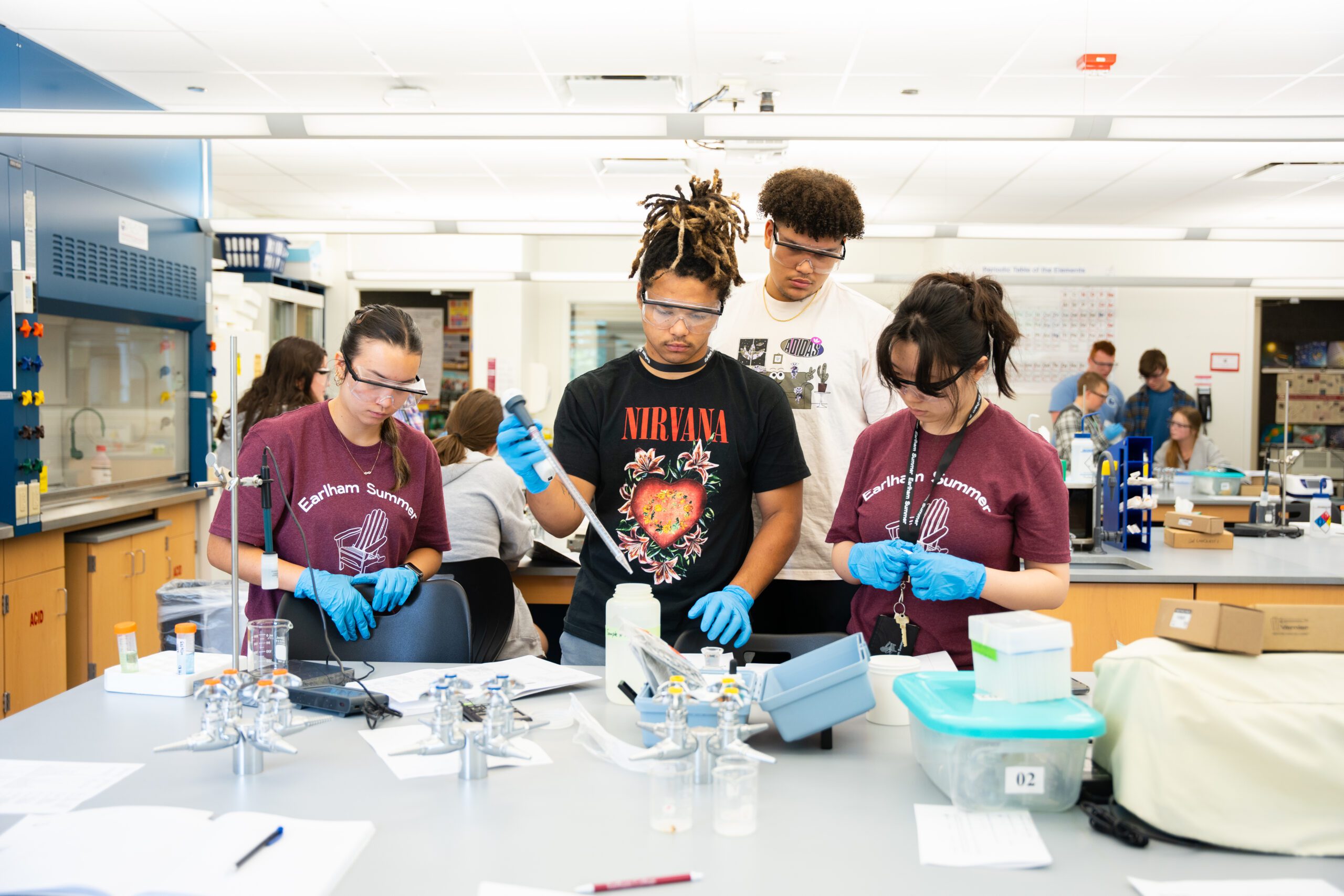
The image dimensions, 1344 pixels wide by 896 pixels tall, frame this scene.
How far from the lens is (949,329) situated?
1620mm

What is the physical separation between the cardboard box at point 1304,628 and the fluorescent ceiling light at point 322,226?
13.7 feet

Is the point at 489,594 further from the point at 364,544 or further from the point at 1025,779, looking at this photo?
the point at 1025,779

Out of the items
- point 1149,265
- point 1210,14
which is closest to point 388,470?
point 1210,14

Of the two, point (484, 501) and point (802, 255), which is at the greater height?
point (802, 255)

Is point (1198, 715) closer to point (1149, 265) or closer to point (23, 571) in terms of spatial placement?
point (23, 571)

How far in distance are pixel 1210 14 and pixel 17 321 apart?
193 inches

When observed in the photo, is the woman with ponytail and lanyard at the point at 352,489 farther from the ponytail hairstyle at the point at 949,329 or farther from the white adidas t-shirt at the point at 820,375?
the ponytail hairstyle at the point at 949,329

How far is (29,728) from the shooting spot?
1400mm

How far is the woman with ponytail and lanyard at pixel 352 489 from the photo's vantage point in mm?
1876

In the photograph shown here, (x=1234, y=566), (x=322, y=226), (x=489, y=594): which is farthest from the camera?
(x=322, y=226)

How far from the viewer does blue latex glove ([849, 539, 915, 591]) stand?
1584mm

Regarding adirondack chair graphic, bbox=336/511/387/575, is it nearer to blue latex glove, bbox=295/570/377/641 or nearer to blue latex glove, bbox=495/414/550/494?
blue latex glove, bbox=295/570/377/641

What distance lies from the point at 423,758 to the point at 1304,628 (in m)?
1.14

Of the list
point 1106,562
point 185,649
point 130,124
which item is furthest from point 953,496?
point 130,124
